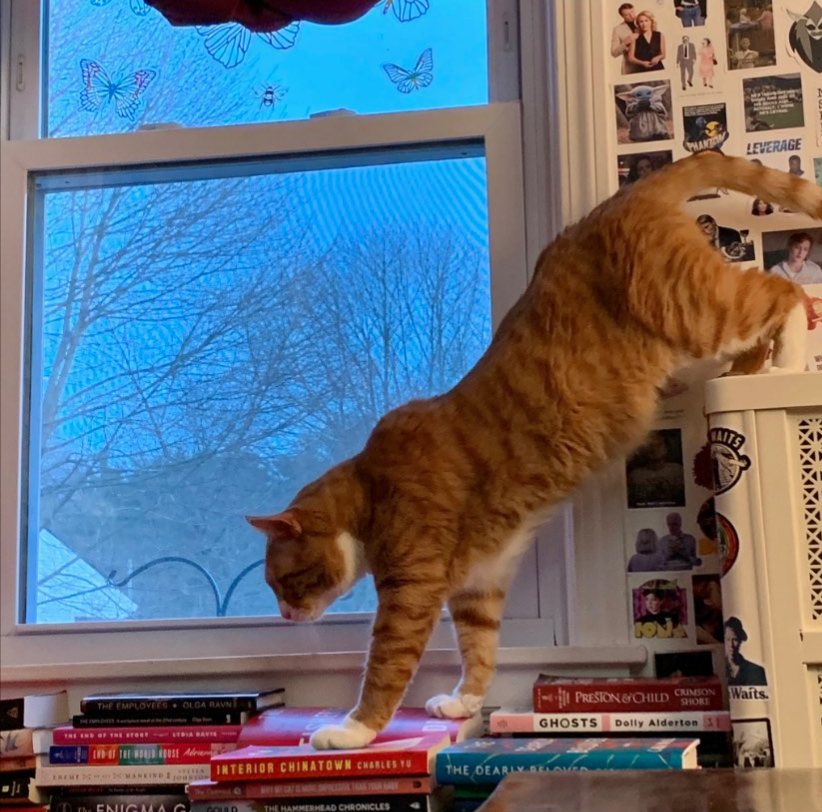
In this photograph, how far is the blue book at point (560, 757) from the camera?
107cm

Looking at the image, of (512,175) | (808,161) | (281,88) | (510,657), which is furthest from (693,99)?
(510,657)

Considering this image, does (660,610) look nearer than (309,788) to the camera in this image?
No

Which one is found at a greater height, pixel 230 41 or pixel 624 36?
pixel 230 41

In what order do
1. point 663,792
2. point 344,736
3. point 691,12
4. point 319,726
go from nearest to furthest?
point 663,792, point 344,736, point 319,726, point 691,12

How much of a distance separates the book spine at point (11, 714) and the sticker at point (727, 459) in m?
0.99

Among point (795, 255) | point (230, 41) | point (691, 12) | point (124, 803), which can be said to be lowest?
point (124, 803)

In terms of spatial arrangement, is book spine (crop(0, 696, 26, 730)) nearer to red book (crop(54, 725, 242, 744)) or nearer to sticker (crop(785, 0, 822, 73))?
red book (crop(54, 725, 242, 744))

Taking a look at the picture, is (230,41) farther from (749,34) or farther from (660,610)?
(660,610)

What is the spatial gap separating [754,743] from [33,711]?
977 millimetres

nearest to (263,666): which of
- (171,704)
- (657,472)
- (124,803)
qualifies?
(171,704)

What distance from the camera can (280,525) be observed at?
4.51 feet

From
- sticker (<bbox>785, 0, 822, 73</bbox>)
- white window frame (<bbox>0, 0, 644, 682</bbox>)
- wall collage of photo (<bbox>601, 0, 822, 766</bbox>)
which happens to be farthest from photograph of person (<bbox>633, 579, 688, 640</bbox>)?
sticker (<bbox>785, 0, 822, 73</bbox>)

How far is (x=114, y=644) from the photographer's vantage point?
5.35ft

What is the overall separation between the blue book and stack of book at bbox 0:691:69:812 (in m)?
0.59
